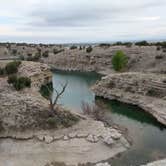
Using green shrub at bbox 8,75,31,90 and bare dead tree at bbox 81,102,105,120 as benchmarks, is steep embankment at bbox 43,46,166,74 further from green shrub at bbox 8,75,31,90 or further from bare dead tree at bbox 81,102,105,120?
bare dead tree at bbox 81,102,105,120

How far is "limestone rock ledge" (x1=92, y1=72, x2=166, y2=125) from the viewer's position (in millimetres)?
36875

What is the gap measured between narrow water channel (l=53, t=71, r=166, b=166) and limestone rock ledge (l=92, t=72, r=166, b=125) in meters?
0.99

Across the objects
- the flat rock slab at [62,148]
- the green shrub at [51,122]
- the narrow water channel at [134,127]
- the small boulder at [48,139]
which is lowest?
the narrow water channel at [134,127]

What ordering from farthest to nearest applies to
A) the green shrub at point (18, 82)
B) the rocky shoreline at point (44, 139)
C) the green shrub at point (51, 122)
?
1. the green shrub at point (18, 82)
2. the green shrub at point (51, 122)
3. the rocky shoreline at point (44, 139)

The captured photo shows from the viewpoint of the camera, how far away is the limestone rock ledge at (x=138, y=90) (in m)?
36.9

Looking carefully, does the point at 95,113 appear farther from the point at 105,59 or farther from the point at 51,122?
the point at 105,59

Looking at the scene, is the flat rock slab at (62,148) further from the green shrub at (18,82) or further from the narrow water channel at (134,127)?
the green shrub at (18,82)

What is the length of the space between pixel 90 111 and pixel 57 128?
6.66 m

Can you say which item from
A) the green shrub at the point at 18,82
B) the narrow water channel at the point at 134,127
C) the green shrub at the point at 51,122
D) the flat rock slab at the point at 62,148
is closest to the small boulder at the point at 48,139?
the flat rock slab at the point at 62,148

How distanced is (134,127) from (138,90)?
10.6 meters

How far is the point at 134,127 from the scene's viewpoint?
31188 millimetres

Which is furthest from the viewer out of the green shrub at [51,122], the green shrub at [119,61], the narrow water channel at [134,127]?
the green shrub at [119,61]

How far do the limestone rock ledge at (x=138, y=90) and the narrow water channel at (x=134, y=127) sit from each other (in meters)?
0.99

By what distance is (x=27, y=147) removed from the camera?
2444cm
